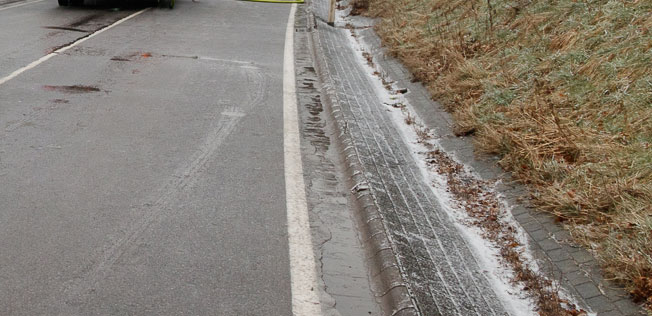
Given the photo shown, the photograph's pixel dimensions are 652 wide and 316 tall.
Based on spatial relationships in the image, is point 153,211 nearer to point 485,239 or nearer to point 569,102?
point 485,239

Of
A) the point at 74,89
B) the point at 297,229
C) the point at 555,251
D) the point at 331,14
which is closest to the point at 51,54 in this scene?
the point at 74,89

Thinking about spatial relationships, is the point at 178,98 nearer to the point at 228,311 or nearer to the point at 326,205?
the point at 326,205

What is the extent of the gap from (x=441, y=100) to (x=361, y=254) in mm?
4512

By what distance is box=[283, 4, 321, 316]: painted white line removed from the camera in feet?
13.2

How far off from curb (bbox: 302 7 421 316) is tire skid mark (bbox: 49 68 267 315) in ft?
3.94

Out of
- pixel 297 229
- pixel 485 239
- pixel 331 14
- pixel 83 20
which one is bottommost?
pixel 83 20

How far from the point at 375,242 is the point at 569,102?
314cm

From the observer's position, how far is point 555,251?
15.6 ft

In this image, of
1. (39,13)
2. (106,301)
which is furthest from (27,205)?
(39,13)

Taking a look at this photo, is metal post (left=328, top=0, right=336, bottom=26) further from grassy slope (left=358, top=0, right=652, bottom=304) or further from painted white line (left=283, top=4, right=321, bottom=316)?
painted white line (left=283, top=4, right=321, bottom=316)

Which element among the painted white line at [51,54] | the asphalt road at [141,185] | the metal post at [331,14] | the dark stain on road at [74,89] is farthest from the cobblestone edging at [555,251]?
the metal post at [331,14]

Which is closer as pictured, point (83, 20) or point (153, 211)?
point (153, 211)

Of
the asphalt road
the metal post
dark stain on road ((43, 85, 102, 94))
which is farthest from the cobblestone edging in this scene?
the metal post

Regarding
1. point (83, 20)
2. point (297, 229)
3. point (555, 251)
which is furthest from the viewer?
point (83, 20)
